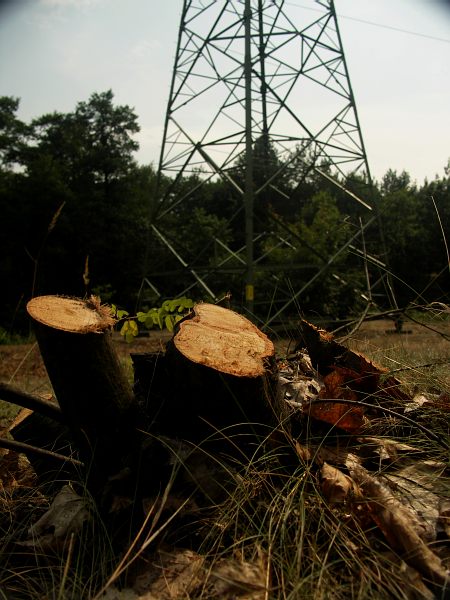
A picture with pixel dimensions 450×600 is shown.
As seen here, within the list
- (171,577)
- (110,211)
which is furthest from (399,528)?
(110,211)

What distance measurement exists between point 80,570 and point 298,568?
0.61m

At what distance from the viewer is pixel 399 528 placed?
4.11ft

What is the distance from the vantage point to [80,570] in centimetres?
134

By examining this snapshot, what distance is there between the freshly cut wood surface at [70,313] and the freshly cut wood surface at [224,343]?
0.24 meters

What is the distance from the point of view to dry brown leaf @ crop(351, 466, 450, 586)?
1.16 m

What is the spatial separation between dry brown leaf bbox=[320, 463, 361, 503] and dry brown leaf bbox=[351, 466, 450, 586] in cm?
4

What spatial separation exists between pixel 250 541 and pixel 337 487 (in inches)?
11.2

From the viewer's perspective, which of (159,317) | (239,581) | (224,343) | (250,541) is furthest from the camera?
(159,317)

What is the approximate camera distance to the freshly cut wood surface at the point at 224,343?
145cm

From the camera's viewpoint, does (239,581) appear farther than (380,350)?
No

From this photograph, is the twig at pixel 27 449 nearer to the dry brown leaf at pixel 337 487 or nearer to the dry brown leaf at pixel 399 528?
the dry brown leaf at pixel 337 487

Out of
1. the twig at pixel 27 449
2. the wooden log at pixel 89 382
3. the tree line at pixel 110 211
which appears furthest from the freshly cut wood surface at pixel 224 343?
the tree line at pixel 110 211

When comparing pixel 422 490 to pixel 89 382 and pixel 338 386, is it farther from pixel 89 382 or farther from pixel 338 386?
pixel 89 382

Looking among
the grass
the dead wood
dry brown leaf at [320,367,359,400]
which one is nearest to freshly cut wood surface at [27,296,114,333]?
the dead wood
